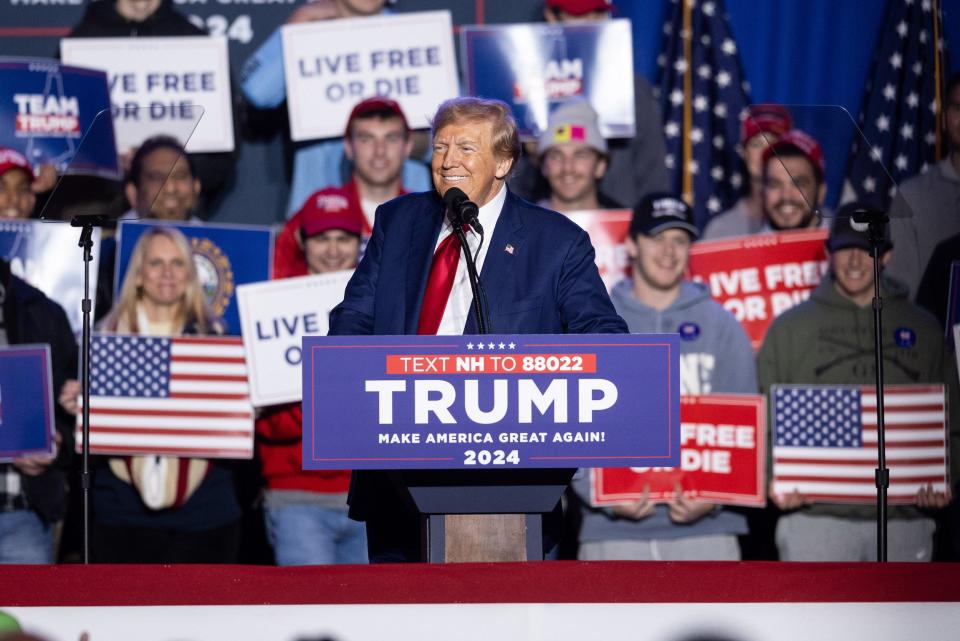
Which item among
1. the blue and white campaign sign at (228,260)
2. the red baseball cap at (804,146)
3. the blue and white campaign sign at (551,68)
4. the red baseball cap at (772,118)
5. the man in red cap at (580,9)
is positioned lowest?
the blue and white campaign sign at (228,260)

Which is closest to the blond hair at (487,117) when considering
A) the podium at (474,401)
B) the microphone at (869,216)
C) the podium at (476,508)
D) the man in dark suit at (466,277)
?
the man in dark suit at (466,277)

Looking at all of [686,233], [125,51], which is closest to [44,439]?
[125,51]

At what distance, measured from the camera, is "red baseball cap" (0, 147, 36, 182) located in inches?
227

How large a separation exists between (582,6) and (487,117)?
10.8 ft

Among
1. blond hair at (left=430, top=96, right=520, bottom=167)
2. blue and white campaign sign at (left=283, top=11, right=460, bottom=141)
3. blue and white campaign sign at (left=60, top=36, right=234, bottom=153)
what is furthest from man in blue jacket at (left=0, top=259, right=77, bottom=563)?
blond hair at (left=430, top=96, right=520, bottom=167)

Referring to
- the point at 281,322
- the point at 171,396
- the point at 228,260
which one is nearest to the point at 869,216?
the point at 281,322

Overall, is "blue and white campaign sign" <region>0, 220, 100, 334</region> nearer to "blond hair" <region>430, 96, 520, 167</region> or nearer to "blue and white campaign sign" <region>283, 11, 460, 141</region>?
"blue and white campaign sign" <region>283, 11, 460, 141</region>

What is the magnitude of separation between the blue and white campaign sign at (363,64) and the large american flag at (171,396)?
115 cm

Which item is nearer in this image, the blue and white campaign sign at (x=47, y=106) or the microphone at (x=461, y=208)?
the microphone at (x=461, y=208)

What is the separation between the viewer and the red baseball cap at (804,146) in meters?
5.46

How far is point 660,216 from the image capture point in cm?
570

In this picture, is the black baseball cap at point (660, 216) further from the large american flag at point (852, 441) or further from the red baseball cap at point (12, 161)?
the red baseball cap at point (12, 161)

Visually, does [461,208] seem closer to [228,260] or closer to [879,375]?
[879,375]

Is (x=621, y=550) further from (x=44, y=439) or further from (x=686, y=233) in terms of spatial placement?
(x=44, y=439)
